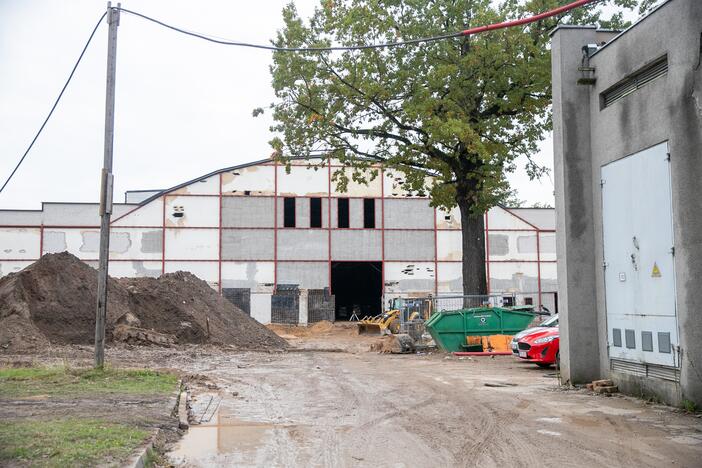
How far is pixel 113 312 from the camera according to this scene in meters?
26.1

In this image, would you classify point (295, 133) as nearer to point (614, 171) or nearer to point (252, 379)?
point (252, 379)

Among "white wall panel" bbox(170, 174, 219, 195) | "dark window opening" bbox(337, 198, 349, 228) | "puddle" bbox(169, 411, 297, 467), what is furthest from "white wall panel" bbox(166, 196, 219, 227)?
"puddle" bbox(169, 411, 297, 467)

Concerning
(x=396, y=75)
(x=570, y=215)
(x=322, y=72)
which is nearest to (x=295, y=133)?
(x=322, y=72)

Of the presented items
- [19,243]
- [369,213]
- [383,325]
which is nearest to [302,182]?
[369,213]

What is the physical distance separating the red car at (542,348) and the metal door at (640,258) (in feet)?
15.6

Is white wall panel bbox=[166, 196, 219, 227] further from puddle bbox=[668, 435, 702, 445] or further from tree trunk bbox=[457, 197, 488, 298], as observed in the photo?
puddle bbox=[668, 435, 702, 445]

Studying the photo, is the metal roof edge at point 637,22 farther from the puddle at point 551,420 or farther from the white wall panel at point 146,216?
the white wall panel at point 146,216

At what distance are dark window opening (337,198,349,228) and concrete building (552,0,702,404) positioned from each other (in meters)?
30.5

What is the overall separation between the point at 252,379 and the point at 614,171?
30.4 feet

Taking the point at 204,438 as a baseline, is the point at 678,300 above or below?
above

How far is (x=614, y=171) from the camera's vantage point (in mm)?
12992

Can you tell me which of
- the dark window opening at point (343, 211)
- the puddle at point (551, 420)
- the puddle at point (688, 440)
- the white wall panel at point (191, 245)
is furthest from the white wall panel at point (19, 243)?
the puddle at point (688, 440)

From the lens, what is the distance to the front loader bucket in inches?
1426

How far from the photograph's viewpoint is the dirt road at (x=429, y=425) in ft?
25.1
